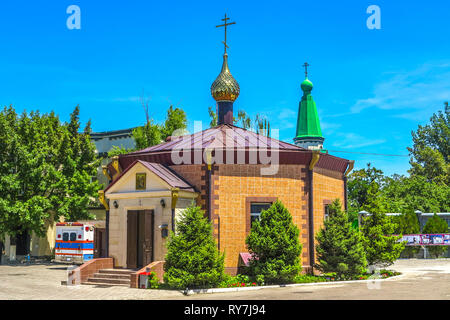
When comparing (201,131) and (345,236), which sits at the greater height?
(201,131)

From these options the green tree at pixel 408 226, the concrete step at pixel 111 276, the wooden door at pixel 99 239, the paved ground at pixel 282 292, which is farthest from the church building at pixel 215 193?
the green tree at pixel 408 226

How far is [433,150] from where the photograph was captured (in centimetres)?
6450

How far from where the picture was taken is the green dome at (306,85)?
192ft

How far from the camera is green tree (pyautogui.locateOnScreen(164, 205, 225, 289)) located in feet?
52.7

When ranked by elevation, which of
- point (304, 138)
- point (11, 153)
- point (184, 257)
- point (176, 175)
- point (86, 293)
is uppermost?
point (304, 138)

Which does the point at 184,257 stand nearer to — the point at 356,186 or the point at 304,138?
the point at 356,186

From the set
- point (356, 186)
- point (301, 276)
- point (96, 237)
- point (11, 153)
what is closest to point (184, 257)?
point (301, 276)

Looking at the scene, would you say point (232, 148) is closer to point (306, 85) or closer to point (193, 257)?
point (193, 257)

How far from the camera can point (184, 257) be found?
1617cm

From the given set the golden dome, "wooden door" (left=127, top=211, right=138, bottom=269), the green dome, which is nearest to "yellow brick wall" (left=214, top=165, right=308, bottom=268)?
"wooden door" (left=127, top=211, right=138, bottom=269)

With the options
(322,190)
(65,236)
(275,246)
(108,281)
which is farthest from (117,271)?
(65,236)
